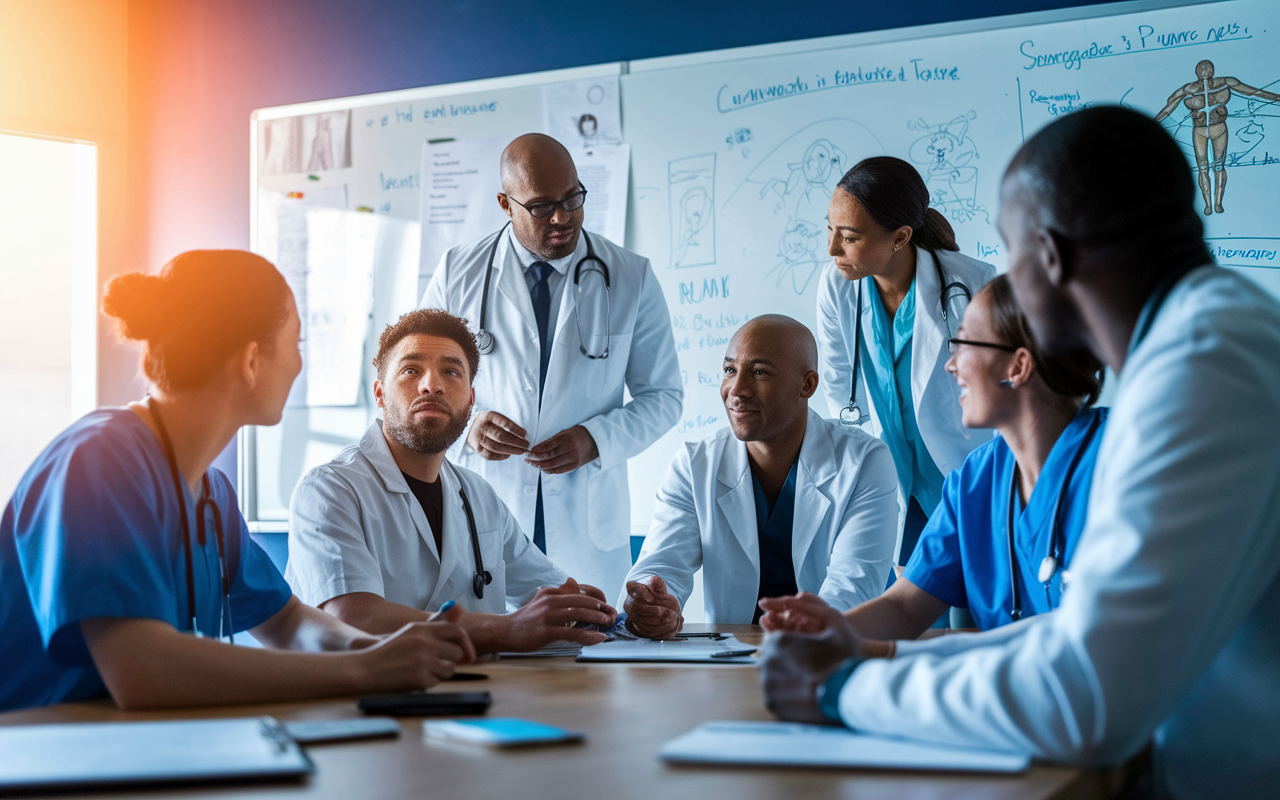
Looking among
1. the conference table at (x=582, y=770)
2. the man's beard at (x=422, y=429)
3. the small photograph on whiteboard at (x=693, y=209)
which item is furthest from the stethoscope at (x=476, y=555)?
the small photograph on whiteboard at (x=693, y=209)

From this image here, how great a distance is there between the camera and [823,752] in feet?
3.23

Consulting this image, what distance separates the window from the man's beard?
2.95 metres

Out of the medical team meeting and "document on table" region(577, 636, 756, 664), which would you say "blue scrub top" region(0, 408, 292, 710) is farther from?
"document on table" region(577, 636, 756, 664)

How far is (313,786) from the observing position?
35.1 inches

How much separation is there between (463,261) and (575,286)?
401 mm

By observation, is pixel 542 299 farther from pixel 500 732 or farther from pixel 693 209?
pixel 500 732

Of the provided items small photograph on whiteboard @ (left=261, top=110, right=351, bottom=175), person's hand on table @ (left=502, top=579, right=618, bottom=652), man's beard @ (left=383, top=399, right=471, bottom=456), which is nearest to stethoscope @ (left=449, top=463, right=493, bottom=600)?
man's beard @ (left=383, top=399, right=471, bottom=456)

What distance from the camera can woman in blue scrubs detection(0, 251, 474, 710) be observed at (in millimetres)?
1273

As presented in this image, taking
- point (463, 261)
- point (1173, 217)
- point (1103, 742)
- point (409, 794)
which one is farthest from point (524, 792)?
point (463, 261)

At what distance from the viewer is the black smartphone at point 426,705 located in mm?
1221

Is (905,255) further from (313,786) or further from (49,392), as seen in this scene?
(49,392)

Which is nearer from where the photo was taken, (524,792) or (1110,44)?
(524,792)

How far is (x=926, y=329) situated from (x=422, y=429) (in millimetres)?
1422

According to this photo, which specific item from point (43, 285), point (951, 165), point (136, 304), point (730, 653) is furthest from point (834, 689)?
point (43, 285)
